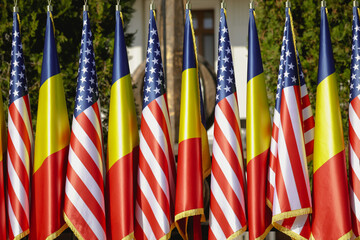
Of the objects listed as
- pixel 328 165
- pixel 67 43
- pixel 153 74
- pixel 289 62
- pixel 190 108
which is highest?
pixel 67 43

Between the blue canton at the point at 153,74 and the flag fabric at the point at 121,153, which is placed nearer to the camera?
the flag fabric at the point at 121,153

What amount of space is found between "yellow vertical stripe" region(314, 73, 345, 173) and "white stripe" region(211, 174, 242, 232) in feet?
2.13

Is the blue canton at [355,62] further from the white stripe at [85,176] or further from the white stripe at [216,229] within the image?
the white stripe at [85,176]

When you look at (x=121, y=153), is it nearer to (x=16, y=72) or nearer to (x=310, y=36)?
(x=16, y=72)

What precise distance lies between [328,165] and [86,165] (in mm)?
1641

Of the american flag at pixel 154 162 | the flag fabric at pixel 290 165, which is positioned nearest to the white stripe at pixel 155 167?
the american flag at pixel 154 162

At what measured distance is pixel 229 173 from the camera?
358 cm

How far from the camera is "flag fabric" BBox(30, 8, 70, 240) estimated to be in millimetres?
3498

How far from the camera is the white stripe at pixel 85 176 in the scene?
11.5 ft

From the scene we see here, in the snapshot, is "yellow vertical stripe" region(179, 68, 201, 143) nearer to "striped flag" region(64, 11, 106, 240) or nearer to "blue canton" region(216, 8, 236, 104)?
"blue canton" region(216, 8, 236, 104)

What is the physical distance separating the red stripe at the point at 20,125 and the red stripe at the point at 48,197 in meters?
0.22

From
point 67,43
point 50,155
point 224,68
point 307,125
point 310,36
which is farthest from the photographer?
point 310,36

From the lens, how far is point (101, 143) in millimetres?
3668


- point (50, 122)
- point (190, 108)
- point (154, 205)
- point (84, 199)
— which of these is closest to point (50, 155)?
point (50, 122)
